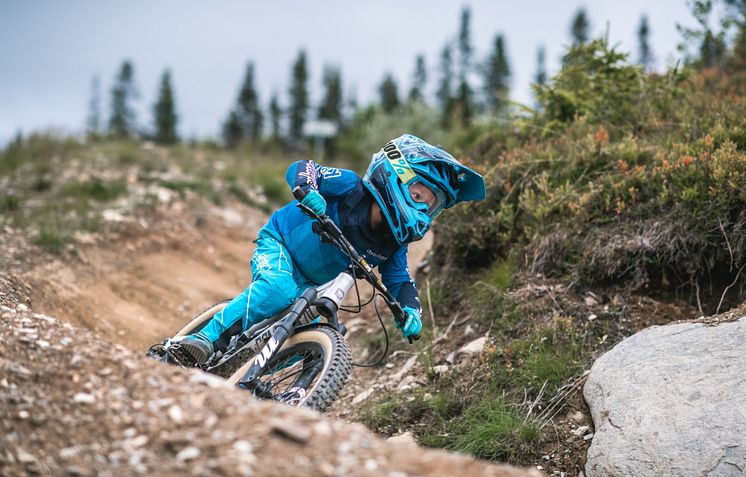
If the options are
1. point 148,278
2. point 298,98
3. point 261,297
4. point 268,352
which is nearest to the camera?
point 268,352

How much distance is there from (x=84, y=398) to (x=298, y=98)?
52.0 meters

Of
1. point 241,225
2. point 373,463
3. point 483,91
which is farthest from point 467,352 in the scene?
point 483,91

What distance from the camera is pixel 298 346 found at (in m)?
4.18

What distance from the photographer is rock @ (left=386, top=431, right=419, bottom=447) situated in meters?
4.67

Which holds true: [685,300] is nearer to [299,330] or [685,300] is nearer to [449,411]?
[449,411]

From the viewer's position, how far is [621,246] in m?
5.41

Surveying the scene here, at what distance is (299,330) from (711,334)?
9.56ft

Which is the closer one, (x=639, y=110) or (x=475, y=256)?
(x=475, y=256)

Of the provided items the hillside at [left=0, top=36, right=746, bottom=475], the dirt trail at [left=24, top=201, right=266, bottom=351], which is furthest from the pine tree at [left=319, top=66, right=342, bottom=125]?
the hillside at [left=0, top=36, right=746, bottom=475]

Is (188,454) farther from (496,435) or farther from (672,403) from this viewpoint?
(672,403)

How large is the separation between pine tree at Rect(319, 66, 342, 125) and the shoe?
49.7 metres

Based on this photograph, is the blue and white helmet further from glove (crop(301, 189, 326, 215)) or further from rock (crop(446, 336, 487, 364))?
rock (crop(446, 336, 487, 364))

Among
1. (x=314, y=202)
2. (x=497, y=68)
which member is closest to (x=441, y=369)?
(x=314, y=202)

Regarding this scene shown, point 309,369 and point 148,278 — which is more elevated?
point 309,369
